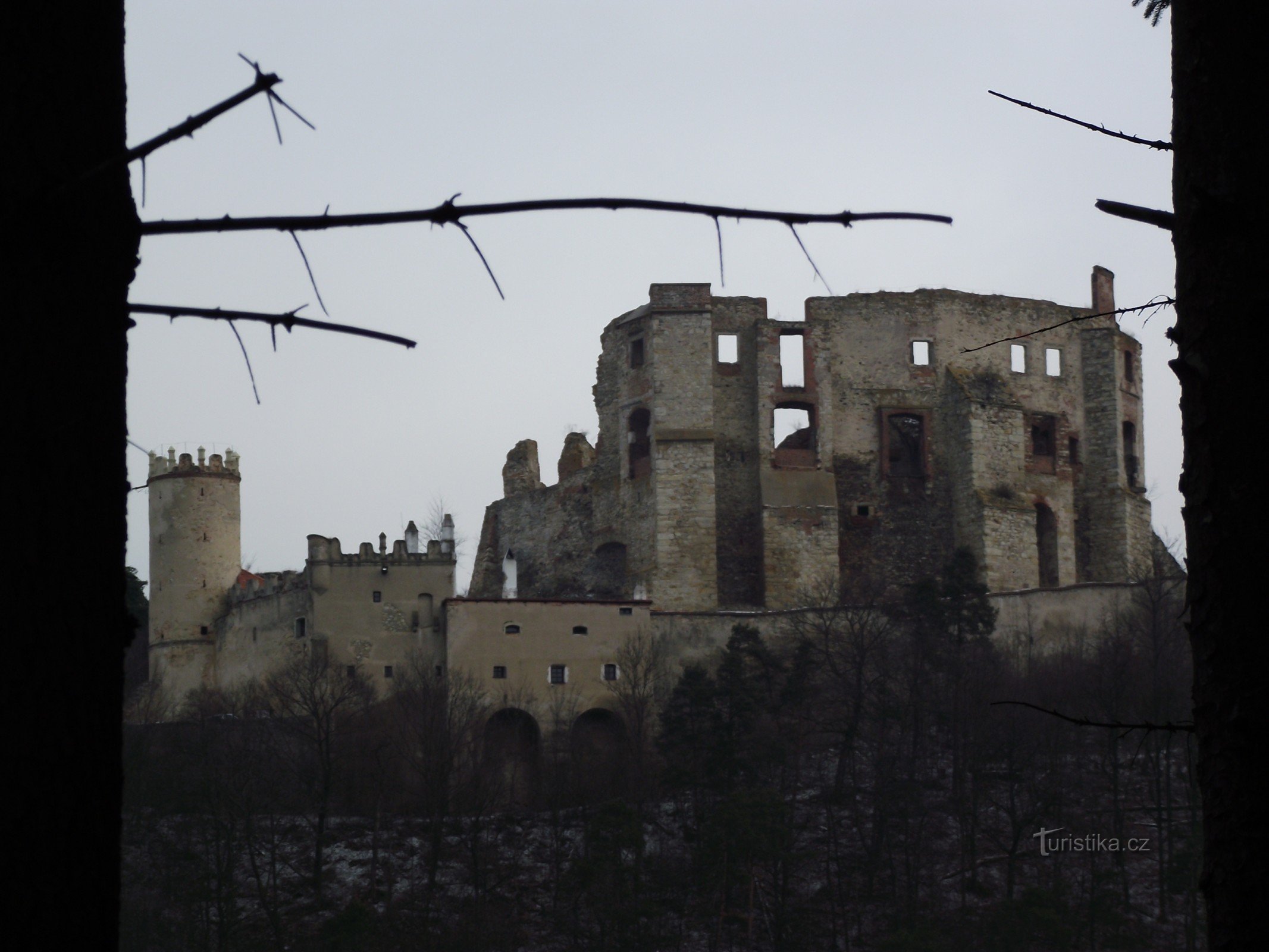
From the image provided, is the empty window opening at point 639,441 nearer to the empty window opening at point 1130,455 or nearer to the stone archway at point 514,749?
the stone archway at point 514,749

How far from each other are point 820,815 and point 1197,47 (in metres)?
36.6

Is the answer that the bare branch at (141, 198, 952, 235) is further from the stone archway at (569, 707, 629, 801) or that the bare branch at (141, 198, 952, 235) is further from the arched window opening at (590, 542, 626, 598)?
the arched window opening at (590, 542, 626, 598)

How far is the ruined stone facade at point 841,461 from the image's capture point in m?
44.9

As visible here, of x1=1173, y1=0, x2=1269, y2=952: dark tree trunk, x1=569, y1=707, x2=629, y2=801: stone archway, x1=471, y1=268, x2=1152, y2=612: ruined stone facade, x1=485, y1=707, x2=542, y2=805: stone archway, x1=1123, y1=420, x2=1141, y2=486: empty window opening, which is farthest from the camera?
x1=1123, y1=420, x2=1141, y2=486: empty window opening

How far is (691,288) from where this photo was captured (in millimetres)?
46000

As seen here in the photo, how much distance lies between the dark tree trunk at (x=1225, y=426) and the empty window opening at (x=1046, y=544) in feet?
141

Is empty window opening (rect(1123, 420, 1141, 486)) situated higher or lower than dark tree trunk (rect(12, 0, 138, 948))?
higher

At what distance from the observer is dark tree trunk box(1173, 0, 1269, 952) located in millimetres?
3875

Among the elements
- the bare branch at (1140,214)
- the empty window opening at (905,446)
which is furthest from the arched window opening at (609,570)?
the bare branch at (1140,214)

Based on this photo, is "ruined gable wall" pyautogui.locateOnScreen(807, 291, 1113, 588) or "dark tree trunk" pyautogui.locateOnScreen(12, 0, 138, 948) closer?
"dark tree trunk" pyautogui.locateOnScreen(12, 0, 138, 948)

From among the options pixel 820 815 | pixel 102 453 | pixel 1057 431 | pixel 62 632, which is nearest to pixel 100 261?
pixel 102 453

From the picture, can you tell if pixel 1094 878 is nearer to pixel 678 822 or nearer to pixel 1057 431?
pixel 678 822

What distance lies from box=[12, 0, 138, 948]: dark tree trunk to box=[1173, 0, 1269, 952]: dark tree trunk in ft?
7.05

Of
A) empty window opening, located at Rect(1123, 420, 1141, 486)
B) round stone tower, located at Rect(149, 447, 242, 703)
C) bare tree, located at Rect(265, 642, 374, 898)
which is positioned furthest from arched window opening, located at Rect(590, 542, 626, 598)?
empty window opening, located at Rect(1123, 420, 1141, 486)
